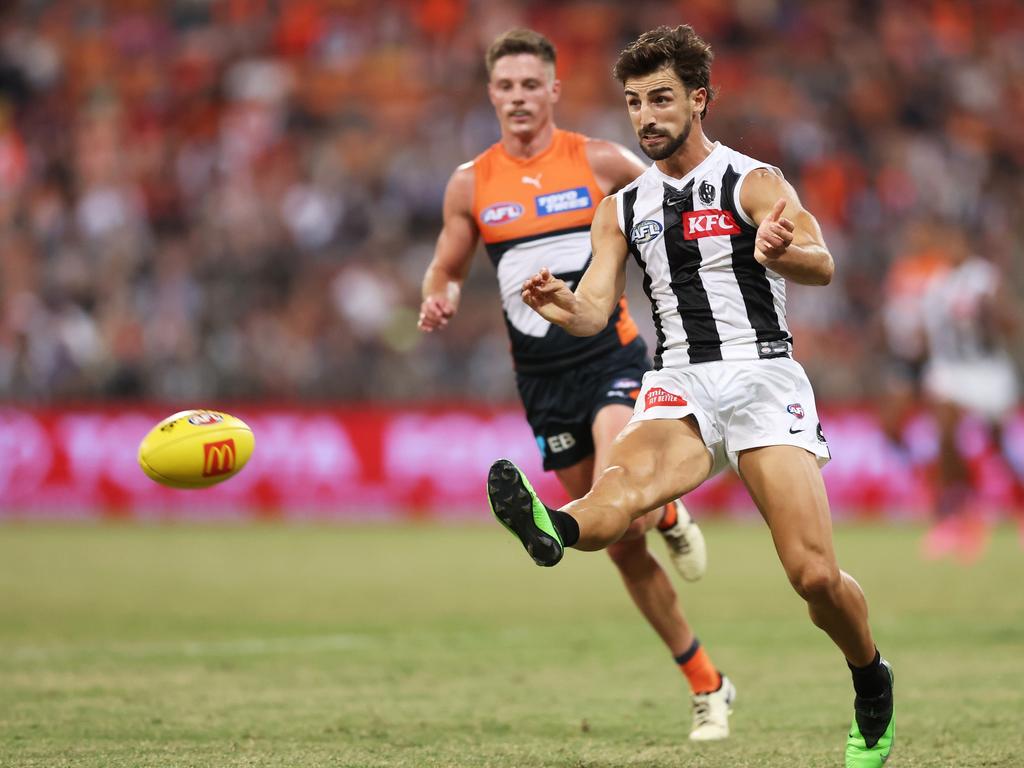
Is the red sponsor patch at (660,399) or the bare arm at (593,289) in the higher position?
the bare arm at (593,289)

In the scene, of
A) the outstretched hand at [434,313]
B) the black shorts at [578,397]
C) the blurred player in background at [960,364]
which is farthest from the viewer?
the blurred player in background at [960,364]

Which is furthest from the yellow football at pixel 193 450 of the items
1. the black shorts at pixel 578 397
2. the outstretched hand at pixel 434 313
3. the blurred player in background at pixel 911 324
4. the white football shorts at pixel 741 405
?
the blurred player in background at pixel 911 324

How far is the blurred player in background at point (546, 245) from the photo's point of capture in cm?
762

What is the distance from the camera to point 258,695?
757cm

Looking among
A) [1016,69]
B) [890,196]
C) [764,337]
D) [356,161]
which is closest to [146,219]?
[356,161]

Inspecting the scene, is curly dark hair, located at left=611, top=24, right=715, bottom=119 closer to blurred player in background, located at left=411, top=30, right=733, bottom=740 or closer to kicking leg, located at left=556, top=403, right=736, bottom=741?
blurred player in background, located at left=411, top=30, right=733, bottom=740

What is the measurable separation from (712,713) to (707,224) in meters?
2.33

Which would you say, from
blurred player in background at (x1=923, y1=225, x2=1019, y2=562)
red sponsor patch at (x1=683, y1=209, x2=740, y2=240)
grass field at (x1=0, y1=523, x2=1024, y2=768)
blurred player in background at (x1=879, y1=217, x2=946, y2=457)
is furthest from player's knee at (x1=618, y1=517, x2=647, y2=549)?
blurred player in background at (x1=879, y1=217, x2=946, y2=457)

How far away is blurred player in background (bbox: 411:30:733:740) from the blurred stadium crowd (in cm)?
1084

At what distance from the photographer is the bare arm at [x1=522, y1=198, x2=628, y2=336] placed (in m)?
5.62

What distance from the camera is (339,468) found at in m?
19.2

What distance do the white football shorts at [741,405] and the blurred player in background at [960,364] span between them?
28.0 ft

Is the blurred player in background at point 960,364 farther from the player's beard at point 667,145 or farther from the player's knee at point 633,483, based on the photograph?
the player's knee at point 633,483

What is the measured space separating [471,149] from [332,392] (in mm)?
4206
